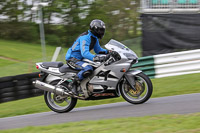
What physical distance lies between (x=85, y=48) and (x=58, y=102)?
132 cm

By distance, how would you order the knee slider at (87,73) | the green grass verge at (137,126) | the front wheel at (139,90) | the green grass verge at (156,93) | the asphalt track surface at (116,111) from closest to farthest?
the green grass verge at (137,126) → the asphalt track surface at (116,111) → the front wheel at (139,90) → the knee slider at (87,73) → the green grass verge at (156,93)

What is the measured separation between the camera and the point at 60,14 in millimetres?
24672

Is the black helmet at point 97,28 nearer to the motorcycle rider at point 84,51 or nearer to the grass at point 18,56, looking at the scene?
the motorcycle rider at point 84,51

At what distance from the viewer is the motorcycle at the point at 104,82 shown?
6684 millimetres

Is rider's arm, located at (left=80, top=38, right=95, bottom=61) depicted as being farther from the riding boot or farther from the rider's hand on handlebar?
the riding boot

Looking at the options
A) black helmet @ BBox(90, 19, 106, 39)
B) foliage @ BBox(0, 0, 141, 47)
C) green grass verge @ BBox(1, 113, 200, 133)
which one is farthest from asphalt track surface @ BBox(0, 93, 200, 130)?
foliage @ BBox(0, 0, 141, 47)

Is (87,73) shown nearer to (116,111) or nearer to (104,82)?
(104,82)

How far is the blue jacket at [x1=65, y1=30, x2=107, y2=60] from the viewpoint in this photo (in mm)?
6777

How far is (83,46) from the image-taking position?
6.80m

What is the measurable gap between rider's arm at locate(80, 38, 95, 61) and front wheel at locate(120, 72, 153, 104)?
82 cm

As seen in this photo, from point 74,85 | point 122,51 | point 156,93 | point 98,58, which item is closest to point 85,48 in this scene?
point 98,58

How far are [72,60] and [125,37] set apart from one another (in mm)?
13702

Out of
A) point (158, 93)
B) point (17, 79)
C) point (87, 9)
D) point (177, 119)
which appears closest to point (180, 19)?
point (158, 93)

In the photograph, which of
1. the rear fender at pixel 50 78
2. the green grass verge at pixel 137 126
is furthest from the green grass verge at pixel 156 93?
the green grass verge at pixel 137 126
